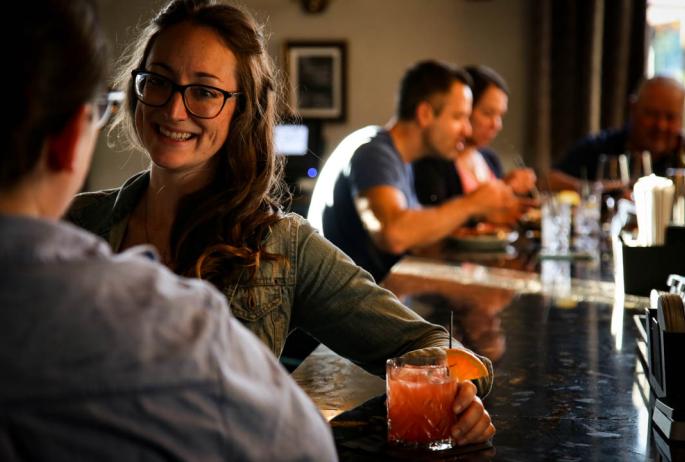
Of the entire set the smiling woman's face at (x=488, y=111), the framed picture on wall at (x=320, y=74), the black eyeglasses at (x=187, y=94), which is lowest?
the black eyeglasses at (x=187, y=94)

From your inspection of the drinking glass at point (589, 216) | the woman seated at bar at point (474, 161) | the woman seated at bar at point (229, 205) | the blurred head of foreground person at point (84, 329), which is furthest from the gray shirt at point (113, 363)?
the woman seated at bar at point (474, 161)

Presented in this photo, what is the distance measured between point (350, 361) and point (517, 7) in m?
5.73

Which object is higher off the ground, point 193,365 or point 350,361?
point 193,365

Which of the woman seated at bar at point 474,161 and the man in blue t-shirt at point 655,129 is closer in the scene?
the woman seated at bar at point 474,161

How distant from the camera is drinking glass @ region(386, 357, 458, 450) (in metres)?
1.21

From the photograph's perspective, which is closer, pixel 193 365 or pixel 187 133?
pixel 193 365

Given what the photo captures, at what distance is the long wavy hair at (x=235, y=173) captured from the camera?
1.61 metres

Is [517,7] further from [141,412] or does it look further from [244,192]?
[141,412]

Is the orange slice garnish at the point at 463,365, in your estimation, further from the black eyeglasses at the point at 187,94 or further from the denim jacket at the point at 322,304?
the black eyeglasses at the point at 187,94

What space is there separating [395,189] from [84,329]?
2.63 meters

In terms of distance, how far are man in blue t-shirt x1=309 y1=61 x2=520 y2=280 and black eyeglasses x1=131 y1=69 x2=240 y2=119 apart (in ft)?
4.92

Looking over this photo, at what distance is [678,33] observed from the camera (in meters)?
6.29

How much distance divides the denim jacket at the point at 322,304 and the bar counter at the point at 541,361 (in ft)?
0.24

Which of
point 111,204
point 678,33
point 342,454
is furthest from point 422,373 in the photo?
point 678,33
